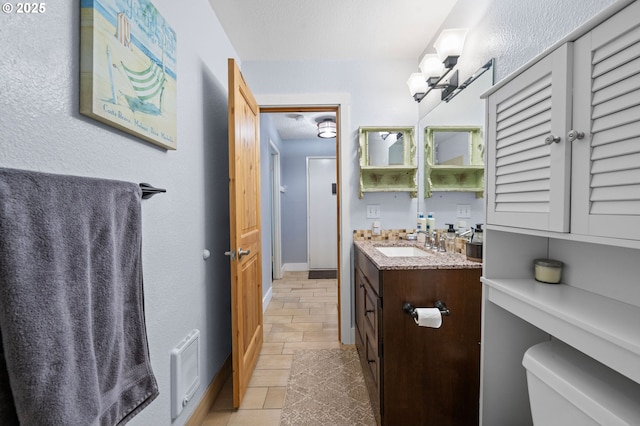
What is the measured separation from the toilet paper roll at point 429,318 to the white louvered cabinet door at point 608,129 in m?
0.67

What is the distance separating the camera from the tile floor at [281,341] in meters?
1.56

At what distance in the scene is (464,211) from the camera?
5.74ft

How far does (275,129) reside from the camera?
159 inches

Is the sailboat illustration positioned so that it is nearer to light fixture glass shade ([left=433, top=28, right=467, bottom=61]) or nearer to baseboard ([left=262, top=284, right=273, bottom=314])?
light fixture glass shade ([left=433, top=28, right=467, bottom=61])

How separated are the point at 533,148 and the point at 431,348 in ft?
3.34

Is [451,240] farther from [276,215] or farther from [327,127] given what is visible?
[276,215]

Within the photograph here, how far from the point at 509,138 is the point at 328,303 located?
8.97ft

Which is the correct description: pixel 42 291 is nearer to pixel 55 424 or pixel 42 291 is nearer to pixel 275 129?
pixel 55 424

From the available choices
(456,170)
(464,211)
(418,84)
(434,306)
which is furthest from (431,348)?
(418,84)

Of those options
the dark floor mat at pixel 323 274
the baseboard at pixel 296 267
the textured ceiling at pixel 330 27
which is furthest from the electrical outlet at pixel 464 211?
the baseboard at pixel 296 267

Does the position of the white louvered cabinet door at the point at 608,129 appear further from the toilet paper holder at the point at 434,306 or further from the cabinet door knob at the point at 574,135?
the toilet paper holder at the point at 434,306

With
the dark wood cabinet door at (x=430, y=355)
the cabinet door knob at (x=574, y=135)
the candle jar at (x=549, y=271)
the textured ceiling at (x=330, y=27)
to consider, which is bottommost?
the dark wood cabinet door at (x=430, y=355)

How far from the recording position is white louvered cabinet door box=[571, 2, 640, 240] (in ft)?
1.84

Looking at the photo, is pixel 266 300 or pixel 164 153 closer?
pixel 164 153
